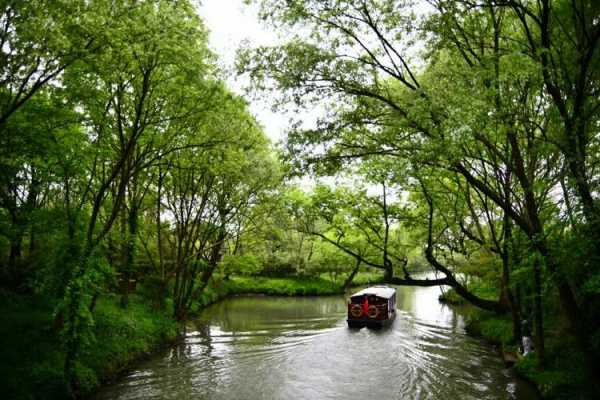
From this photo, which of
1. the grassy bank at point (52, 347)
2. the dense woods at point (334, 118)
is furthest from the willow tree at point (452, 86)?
the grassy bank at point (52, 347)

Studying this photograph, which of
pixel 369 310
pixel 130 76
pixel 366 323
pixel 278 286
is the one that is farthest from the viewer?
pixel 278 286

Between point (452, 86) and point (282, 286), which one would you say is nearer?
point (452, 86)

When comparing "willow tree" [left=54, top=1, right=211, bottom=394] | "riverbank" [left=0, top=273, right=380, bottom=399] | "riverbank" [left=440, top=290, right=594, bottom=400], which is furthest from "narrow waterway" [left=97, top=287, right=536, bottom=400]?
"willow tree" [left=54, top=1, right=211, bottom=394]

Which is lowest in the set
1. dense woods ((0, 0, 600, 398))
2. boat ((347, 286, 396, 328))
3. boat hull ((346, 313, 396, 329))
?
boat hull ((346, 313, 396, 329))

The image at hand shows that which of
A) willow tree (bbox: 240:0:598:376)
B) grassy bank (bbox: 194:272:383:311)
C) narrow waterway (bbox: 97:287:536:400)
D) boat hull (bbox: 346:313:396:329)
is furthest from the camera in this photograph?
grassy bank (bbox: 194:272:383:311)

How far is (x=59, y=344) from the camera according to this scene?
424 inches

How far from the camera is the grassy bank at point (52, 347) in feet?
29.8

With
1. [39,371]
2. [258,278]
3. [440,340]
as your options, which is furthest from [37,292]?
[258,278]

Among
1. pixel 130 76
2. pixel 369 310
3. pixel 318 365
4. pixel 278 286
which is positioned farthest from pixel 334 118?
pixel 278 286

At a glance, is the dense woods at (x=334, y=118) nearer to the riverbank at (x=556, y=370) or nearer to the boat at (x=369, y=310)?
the riverbank at (x=556, y=370)

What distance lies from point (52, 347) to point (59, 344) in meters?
0.24

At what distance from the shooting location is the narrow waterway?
37.8 feet

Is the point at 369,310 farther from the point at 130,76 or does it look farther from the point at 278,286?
the point at 278,286

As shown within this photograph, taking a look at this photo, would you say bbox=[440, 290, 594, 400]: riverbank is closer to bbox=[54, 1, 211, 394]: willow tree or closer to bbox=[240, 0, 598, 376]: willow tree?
bbox=[240, 0, 598, 376]: willow tree
